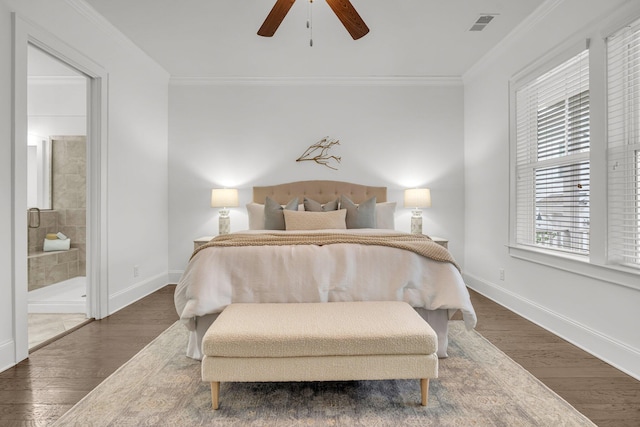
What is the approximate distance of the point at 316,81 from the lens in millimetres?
4914

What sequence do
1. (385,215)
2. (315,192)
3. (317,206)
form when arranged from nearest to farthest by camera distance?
(317,206) → (385,215) → (315,192)

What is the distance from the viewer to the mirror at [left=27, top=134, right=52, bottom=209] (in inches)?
210

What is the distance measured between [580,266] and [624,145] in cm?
88

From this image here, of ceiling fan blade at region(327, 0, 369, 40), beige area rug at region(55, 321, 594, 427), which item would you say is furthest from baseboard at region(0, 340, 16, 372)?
ceiling fan blade at region(327, 0, 369, 40)

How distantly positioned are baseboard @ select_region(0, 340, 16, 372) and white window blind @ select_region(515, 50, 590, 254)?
400cm

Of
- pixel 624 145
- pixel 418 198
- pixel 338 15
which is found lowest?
pixel 418 198

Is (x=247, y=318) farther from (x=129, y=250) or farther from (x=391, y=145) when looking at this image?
(x=391, y=145)

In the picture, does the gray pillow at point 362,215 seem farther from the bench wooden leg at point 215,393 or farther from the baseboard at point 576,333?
the bench wooden leg at point 215,393

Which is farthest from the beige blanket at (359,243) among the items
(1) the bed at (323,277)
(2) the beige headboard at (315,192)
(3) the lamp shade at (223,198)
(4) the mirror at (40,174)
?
(4) the mirror at (40,174)

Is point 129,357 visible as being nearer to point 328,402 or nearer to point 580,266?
point 328,402

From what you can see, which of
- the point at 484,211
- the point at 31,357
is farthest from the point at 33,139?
the point at 484,211

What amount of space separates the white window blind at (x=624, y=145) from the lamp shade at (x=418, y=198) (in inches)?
87.3

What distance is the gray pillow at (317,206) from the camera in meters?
4.43

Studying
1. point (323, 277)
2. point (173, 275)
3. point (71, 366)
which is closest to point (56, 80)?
point (173, 275)
